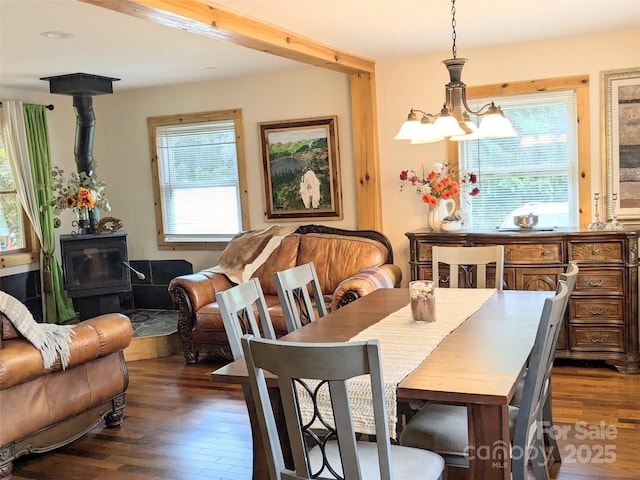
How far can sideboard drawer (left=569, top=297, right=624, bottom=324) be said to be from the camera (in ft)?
15.3

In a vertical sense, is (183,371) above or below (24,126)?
below

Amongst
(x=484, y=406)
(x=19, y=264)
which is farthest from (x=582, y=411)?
(x=19, y=264)

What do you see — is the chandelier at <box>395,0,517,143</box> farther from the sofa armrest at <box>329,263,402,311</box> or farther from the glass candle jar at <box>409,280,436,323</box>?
the sofa armrest at <box>329,263,402,311</box>

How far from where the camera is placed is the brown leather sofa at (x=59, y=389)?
328cm

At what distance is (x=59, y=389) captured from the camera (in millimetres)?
3545

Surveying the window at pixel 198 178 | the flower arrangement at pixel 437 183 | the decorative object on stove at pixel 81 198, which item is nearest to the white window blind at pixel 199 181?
the window at pixel 198 178

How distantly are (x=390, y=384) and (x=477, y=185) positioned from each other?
364 cm

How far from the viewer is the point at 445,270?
16.5 feet

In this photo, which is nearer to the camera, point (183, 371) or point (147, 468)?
point (147, 468)

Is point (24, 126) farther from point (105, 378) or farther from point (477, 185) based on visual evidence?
Result: point (477, 185)

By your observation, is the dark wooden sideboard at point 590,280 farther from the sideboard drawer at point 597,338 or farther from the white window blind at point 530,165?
the white window blind at point 530,165

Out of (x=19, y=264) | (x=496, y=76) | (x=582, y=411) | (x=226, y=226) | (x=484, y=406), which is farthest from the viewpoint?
(x=226, y=226)

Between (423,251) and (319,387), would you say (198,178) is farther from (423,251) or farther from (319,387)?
(319,387)

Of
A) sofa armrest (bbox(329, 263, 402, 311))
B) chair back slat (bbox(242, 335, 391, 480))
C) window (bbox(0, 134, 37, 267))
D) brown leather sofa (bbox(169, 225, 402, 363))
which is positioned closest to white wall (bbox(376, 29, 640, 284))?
brown leather sofa (bbox(169, 225, 402, 363))
